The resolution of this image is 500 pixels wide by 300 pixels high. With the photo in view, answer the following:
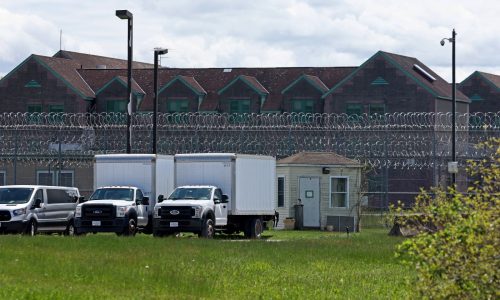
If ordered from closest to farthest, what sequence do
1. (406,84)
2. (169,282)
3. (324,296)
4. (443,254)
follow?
(443,254) < (324,296) < (169,282) < (406,84)

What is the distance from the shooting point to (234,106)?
8312 centimetres

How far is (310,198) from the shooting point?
1955 inches

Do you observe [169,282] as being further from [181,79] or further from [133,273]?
[181,79]

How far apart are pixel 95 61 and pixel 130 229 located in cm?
7175

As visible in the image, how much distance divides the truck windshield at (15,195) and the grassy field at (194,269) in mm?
6541

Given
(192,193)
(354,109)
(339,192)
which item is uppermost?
(354,109)

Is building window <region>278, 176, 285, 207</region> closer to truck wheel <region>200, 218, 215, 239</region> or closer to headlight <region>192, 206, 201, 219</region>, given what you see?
truck wheel <region>200, 218, 215, 239</region>

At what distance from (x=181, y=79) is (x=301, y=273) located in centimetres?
6042

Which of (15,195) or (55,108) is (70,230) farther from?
(55,108)

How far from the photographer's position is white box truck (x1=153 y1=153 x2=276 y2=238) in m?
38.4

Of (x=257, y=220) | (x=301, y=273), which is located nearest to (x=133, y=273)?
(x=301, y=273)

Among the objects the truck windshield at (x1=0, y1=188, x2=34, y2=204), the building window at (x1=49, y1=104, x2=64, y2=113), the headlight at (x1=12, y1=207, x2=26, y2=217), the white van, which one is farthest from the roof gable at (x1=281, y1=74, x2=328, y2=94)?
the headlight at (x1=12, y1=207, x2=26, y2=217)

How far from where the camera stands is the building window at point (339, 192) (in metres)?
49.2

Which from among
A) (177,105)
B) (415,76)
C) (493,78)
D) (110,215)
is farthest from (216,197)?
(493,78)
